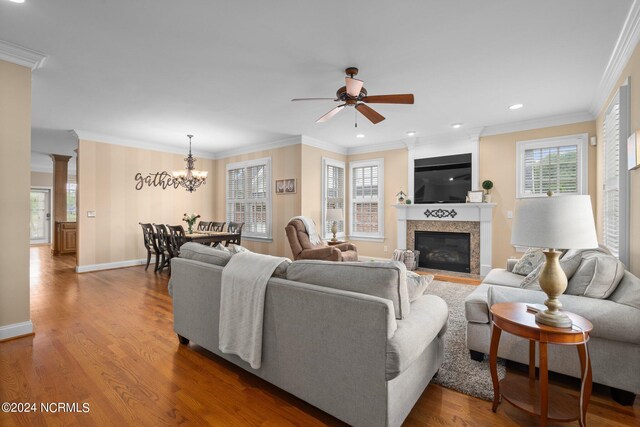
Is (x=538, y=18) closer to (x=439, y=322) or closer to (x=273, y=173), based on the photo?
(x=439, y=322)

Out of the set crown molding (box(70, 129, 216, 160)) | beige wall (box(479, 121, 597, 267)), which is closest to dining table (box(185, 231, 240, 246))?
crown molding (box(70, 129, 216, 160))

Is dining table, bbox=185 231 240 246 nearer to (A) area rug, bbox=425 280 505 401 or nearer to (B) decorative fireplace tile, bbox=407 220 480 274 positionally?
(B) decorative fireplace tile, bbox=407 220 480 274

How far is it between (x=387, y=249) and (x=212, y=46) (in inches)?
198

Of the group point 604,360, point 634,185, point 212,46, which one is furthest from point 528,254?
point 212,46

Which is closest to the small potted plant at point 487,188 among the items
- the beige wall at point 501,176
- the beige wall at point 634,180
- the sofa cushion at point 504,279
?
the beige wall at point 501,176

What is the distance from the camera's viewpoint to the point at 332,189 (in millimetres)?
6773

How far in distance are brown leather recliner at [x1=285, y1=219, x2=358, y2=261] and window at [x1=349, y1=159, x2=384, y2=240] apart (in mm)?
1691

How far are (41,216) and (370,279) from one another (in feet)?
42.8

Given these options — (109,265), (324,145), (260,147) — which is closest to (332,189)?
(324,145)

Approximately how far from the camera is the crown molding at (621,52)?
2322mm

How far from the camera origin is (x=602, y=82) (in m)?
3.43

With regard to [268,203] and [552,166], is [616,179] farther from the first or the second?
[268,203]

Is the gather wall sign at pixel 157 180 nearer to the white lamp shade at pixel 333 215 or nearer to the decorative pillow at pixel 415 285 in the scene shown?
the white lamp shade at pixel 333 215

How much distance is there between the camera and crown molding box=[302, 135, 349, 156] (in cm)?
600
